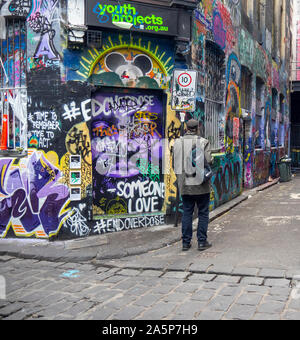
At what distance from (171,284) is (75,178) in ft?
10.1

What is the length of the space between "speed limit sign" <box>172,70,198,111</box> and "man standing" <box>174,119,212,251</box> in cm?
120

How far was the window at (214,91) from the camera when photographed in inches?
379

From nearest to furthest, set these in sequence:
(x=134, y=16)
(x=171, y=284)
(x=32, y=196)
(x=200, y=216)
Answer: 1. (x=171, y=284)
2. (x=200, y=216)
3. (x=32, y=196)
4. (x=134, y=16)

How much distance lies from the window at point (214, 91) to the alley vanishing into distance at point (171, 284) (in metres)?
3.52

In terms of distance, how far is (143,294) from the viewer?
452 cm

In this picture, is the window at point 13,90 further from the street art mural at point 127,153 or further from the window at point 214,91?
the window at point 214,91

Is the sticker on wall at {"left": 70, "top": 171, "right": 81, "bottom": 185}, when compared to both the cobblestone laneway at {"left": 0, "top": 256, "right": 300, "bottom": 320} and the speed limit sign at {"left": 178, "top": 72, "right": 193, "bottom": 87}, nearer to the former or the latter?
the cobblestone laneway at {"left": 0, "top": 256, "right": 300, "bottom": 320}

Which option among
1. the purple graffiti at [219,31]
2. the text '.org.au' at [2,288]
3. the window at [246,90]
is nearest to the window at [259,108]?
the window at [246,90]

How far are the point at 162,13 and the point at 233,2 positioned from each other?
462 cm

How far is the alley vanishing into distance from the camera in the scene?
3998mm

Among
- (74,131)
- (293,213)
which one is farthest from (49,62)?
(293,213)

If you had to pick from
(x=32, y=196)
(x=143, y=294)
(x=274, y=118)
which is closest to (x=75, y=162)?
(x=32, y=196)

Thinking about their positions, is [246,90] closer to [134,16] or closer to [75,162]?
[134,16]
